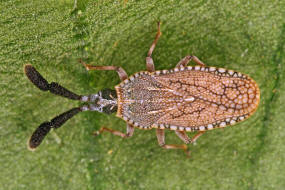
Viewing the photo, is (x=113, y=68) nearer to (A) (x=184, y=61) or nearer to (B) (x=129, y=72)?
(B) (x=129, y=72)

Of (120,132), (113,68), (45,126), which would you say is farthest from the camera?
(120,132)

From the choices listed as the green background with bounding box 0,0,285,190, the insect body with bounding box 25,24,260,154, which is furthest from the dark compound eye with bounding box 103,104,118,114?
the green background with bounding box 0,0,285,190

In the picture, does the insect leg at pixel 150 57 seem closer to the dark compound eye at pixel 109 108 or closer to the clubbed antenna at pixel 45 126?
the dark compound eye at pixel 109 108

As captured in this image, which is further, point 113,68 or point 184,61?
point 184,61

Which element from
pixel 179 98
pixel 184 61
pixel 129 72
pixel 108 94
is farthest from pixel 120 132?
pixel 184 61

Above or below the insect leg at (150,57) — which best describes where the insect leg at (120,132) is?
below

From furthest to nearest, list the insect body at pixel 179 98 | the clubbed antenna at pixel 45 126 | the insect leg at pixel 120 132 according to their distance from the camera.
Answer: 1. the insect leg at pixel 120 132
2. the insect body at pixel 179 98
3. the clubbed antenna at pixel 45 126

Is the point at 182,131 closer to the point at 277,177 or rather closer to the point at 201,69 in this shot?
the point at 201,69

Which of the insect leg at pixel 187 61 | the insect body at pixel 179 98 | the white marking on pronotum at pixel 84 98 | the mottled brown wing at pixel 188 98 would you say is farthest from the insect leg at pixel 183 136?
the white marking on pronotum at pixel 84 98
